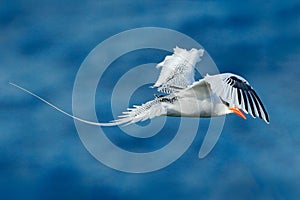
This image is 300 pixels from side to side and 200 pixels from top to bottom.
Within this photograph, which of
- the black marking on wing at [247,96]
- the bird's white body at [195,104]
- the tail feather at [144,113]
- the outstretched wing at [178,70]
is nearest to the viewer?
the black marking on wing at [247,96]

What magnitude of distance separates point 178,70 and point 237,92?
205 centimetres

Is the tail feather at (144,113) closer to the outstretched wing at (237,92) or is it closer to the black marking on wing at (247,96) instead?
the outstretched wing at (237,92)

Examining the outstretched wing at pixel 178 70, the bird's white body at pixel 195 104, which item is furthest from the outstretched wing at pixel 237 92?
the outstretched wing at pixel 178 70

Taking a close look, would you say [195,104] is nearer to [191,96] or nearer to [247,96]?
[191,96]

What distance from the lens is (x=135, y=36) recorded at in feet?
65.2

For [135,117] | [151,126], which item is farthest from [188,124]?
[135,117]

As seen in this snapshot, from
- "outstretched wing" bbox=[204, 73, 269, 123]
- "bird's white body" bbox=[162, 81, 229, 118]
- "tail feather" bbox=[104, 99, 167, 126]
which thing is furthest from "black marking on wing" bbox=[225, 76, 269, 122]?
"tail feather" bbox=[104, 99, 167, 126]

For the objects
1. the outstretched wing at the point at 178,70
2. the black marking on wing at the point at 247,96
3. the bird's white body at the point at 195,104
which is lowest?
the black marking on wing at the point at 247,96

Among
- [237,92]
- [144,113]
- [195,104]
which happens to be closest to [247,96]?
[237,92]

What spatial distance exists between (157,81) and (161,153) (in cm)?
390

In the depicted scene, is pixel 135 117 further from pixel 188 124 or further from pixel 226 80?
pixel 188 124

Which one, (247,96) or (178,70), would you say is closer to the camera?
(247,96)

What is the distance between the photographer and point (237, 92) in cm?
1162

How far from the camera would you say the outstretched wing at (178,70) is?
13.1 metres
